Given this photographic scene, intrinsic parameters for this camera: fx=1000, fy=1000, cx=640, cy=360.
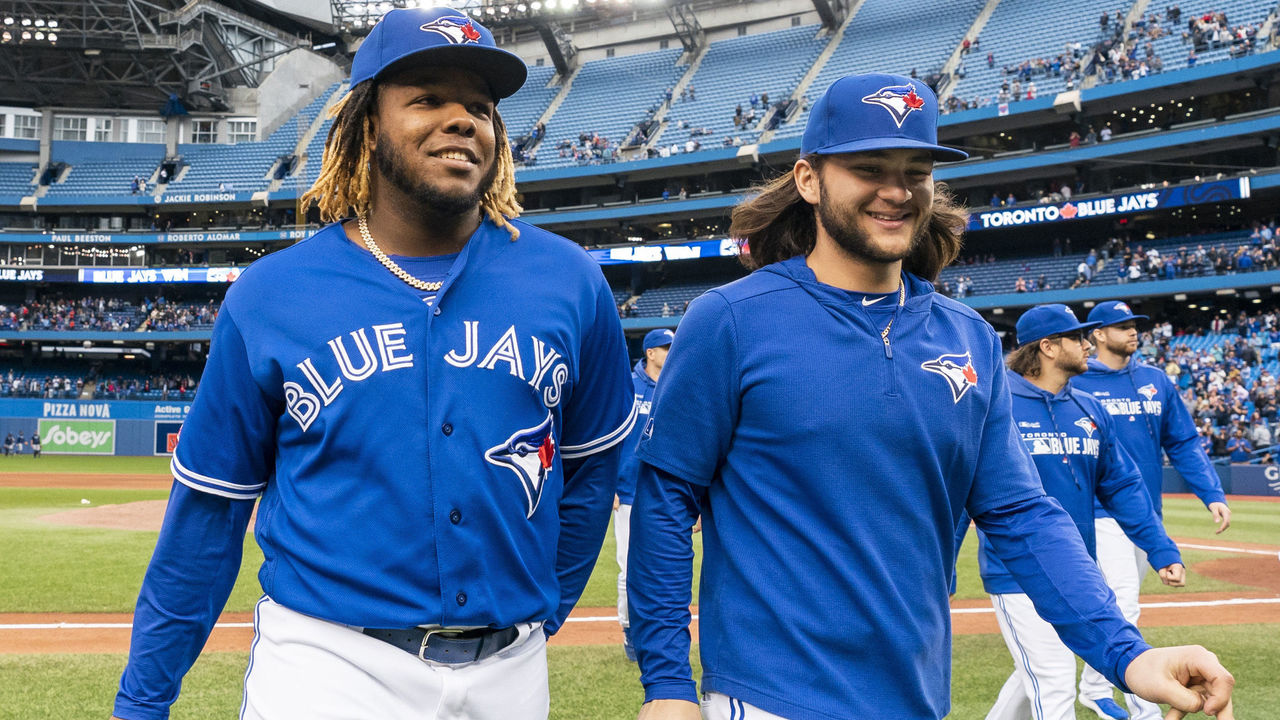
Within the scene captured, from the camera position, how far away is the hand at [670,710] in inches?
87.6

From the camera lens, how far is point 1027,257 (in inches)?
1484

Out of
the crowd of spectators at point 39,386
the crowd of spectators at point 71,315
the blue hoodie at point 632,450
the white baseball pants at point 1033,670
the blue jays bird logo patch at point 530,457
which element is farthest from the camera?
the crowd of spectators at point 71,315

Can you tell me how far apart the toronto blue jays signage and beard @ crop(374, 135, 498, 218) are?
32894 millimetres

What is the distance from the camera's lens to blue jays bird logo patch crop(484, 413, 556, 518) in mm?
2266

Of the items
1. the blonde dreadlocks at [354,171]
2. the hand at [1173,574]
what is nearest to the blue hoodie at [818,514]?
the blonde dreadlocks at [354,171]

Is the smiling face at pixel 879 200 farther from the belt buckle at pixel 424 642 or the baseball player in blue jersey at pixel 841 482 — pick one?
the belt buckle at pixel 424 642

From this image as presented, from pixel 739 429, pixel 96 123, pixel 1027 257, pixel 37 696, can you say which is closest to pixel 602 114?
pixel 1027 257

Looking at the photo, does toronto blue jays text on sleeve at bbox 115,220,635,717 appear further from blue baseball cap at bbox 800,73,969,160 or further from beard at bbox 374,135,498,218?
blue baseball cap at bbox 800,73,969,160

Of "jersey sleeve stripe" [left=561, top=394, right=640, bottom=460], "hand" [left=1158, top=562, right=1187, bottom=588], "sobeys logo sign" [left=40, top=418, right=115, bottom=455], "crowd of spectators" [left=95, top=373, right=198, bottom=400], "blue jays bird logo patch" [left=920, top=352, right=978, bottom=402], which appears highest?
"blue jays bird logo patch" [left=920, top=352, right=978, bottom=402]

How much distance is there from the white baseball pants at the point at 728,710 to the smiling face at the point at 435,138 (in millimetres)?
1333

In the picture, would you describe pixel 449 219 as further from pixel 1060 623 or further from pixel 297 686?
pixel 1060 623

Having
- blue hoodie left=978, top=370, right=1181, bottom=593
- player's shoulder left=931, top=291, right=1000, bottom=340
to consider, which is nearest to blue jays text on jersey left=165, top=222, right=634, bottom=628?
player's shoulder left=931, top=291, right=1000, bottom=340

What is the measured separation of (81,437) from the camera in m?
40.1

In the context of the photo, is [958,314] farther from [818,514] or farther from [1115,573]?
[1115,573]
